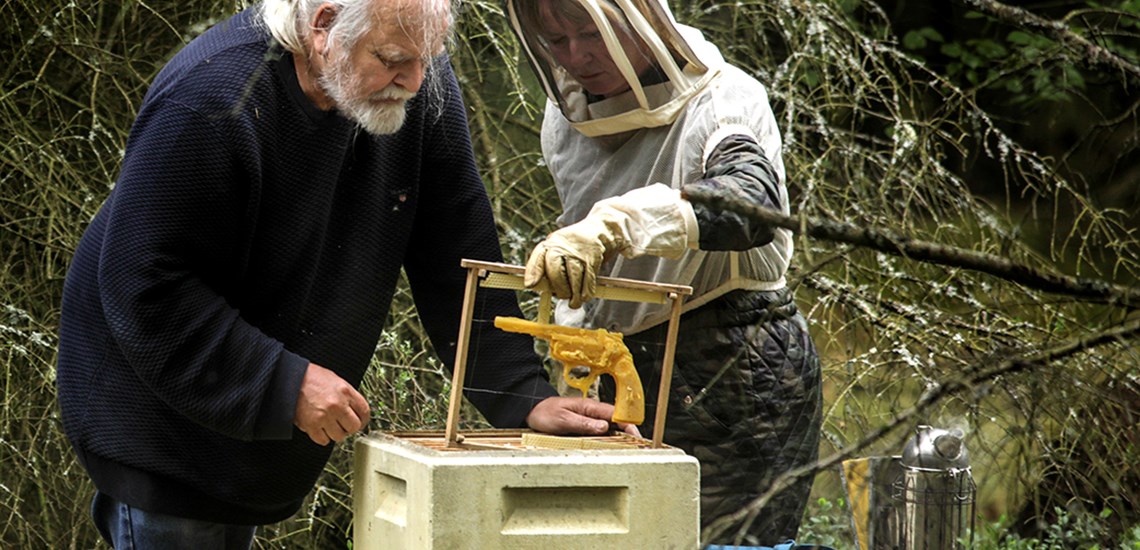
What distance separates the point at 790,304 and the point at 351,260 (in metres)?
0.86

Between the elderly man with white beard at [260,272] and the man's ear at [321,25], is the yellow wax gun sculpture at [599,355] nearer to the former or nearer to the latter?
the elderly man with white beard at [260,272]

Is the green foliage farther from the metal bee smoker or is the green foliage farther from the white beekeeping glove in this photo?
the white beekeeping glove

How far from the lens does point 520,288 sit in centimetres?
226

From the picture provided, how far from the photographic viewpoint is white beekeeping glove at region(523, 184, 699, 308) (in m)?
2.16

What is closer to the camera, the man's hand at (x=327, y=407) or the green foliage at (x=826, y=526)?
the man's hand at (x=327, y=407)

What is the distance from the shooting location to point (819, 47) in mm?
4578

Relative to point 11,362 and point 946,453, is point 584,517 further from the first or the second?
point 11,362

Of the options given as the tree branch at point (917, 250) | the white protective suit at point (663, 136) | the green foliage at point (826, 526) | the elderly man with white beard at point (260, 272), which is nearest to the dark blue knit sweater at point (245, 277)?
the elderly man with white beard at point (260, 272)

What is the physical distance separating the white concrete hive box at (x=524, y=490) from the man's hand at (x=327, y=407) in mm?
71

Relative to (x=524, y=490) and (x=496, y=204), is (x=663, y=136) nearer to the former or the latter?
(x=524, y=490)

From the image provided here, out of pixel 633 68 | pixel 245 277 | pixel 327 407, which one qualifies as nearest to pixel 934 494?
pixel 633 68

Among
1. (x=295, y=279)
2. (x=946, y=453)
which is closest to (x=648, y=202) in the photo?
(x=295, y=279)

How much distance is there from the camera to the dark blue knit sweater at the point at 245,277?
2219 millimetres

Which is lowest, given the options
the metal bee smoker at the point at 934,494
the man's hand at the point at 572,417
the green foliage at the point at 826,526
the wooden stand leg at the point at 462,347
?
the green foliage at the point at 826,526
